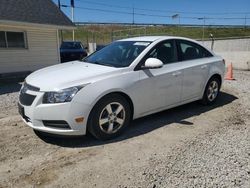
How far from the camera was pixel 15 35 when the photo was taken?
11828mm

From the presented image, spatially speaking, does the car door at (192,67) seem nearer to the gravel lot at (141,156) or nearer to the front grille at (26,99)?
the gravel lot at (141,156)

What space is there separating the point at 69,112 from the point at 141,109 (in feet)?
4.58

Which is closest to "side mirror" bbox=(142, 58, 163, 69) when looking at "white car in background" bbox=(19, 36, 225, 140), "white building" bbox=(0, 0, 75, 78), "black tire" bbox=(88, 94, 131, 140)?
"white car in background" bbox=(19, 36, 225, 140)

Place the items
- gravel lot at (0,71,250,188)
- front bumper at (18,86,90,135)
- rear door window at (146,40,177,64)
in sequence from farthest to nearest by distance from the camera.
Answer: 1. rear door window at (146,40,177,64)
2. front bumper at (18,86,90,135)
3. gravel lot at (0,71,250,188)

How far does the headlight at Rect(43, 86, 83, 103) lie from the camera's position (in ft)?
12.4

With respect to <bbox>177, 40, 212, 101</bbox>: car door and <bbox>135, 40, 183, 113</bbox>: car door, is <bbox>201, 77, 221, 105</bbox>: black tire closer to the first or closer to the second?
<bbox>177, 40, 212, 101</bbox>: car door

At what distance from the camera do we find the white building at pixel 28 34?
11.3 m

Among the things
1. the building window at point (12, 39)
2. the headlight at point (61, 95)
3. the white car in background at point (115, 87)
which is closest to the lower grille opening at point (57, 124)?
the white car in background at point (115, 87)

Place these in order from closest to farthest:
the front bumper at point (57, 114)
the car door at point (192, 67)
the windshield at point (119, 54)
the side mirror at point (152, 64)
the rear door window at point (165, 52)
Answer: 1. the front bumper at point (57, 114)
2. the side mirror at point (152, 64)
3. the windshield at point (119, 54)
4. the rear door window at point (165, 52)
5. the car door at point (192, 67)

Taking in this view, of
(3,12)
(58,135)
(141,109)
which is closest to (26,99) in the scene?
(58,135)

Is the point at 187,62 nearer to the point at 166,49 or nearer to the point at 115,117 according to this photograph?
the point at 166,49

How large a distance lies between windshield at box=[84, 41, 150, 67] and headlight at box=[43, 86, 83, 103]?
108cm

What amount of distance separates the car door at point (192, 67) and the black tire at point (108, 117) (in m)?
1.59

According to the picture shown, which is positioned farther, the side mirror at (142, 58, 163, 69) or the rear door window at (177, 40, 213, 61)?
the rear door window at (177, 40, 213, 61)
